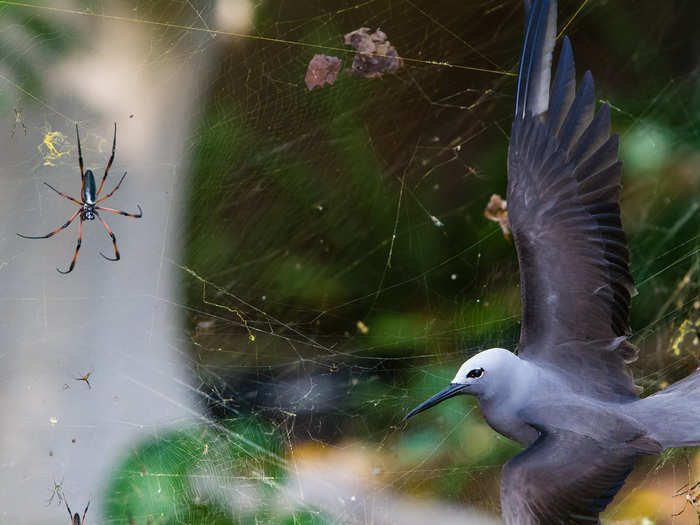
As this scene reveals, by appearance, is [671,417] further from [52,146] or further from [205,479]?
[52,146]

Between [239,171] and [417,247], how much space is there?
150mm

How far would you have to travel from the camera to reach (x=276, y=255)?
1.82ft

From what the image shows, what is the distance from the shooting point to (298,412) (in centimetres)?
57

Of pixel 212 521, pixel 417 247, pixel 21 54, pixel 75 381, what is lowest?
pixel 212 521

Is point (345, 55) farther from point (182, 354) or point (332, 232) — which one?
point (182, 354)

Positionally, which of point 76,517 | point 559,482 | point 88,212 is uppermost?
point 88,212

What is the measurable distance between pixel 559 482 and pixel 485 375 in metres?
0.08

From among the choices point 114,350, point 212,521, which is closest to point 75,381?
point 114,350

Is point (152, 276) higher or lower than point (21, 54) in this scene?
lower

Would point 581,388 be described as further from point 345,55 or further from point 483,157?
point 345,55

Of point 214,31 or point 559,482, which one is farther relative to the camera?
point 214,31

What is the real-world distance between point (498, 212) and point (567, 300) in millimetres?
110

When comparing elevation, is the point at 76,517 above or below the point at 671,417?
below

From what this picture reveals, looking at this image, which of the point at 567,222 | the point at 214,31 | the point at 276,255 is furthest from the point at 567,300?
the point at 214,31
